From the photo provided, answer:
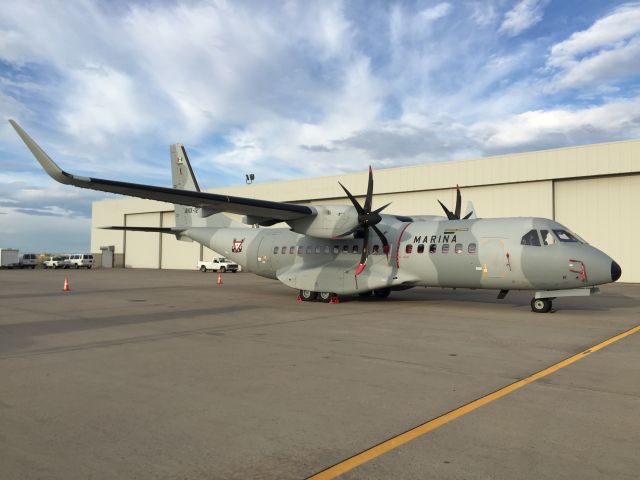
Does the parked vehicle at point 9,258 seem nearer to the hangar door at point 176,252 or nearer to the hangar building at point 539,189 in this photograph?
the hangar door at point 176,252

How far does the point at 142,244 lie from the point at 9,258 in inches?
590

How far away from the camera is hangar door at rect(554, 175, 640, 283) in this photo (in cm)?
2931

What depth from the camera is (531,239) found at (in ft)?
48.8

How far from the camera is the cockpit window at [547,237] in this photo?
14.6 metres

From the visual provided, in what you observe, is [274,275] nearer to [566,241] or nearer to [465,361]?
[566,241]

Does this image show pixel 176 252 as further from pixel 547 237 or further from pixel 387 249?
pixel 547 237

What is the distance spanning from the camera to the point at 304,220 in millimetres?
18297

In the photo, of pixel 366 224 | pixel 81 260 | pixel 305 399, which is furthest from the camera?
pixel 81 260

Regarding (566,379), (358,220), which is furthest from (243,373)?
(358,220)

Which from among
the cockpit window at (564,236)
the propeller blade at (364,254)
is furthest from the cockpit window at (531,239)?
the propeller blade at (364,254)

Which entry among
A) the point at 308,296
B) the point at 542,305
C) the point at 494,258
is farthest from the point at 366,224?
the point at 542,305

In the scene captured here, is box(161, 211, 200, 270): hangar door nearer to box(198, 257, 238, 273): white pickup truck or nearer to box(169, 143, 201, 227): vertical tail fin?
box(198, 257, 238, 273): white pickup truck

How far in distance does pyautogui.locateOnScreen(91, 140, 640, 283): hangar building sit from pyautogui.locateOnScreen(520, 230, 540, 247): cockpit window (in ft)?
60.2

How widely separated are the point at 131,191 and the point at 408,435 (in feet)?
41.4
